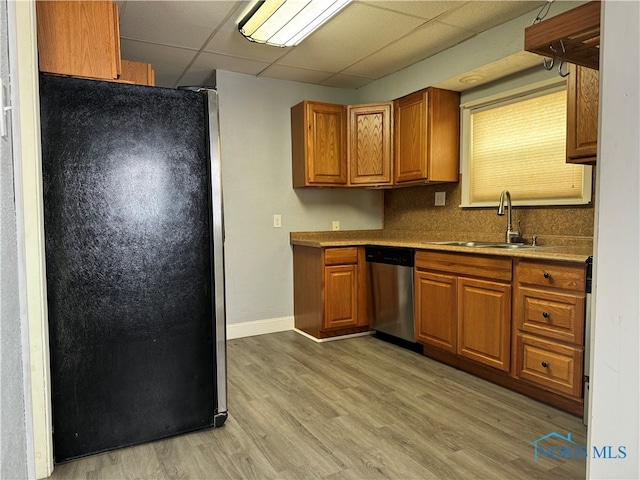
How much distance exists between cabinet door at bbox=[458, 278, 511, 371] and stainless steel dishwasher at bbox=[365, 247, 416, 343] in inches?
20.8

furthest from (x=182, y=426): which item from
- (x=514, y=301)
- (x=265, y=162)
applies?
(x=265, y=162)

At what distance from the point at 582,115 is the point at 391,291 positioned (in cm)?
184

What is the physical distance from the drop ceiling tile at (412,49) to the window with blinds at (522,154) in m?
0.60

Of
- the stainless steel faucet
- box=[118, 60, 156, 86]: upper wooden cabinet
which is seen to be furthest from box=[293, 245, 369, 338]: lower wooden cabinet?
box=[118, 60, 156, 86]: upper wooden cabinet

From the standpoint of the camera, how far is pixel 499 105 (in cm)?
336

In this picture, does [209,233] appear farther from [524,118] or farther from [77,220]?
[524,118]

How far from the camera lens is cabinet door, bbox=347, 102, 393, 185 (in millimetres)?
3941

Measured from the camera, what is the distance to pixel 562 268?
90.0 inches

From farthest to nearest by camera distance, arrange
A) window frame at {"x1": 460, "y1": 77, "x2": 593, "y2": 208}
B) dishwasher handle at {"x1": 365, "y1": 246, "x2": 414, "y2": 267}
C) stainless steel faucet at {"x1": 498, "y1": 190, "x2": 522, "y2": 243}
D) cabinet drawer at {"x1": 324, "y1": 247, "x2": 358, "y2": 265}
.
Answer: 1. cabinet drawer at {"x1": 324, "y1": 247, "x2": 358, "y2": 265}
2. dishwasher handle at {"x1": 365, "y1": 246, "x2": 414, "y2": 267}
3. stainless steel faucet at {"x1": 498, "y1": 190, "x2": 522, "y2": 243}
4. window frame at {"x1": 460, "y1": 77, "x2": 593, "y2": 208}

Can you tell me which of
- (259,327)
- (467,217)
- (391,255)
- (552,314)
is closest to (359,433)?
(552,314)

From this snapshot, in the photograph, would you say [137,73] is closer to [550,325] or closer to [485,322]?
[485,322]

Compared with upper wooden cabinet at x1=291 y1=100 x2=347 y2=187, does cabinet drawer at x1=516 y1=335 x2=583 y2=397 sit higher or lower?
lower

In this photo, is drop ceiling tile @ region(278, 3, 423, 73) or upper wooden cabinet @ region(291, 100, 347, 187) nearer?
drop ceiling tile @ region(278, 3, 423, 73)

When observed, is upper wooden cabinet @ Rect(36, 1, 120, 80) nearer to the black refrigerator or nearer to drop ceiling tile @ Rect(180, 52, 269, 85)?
the black refrigerator
